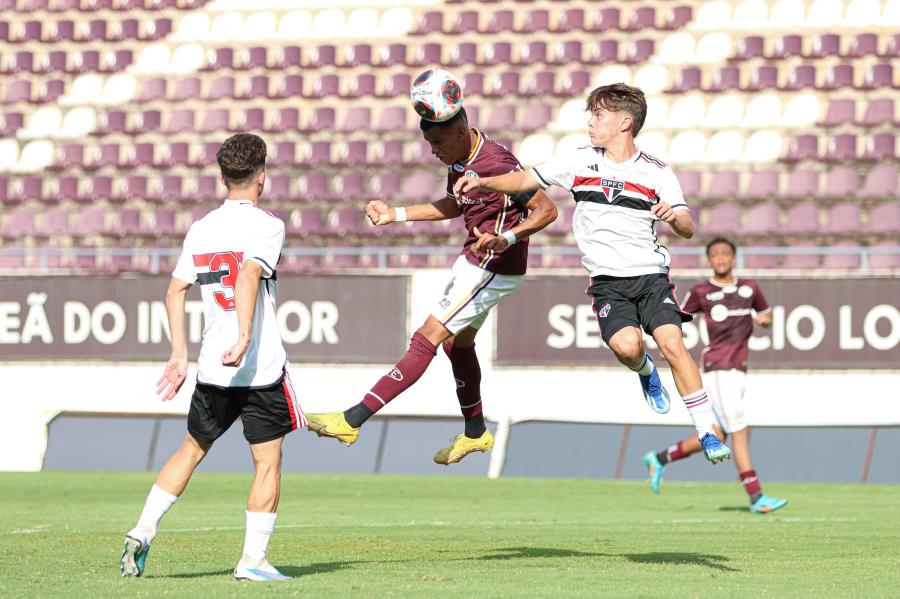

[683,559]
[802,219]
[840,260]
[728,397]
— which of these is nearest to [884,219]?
[802,219]

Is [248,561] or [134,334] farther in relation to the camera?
[134,334]

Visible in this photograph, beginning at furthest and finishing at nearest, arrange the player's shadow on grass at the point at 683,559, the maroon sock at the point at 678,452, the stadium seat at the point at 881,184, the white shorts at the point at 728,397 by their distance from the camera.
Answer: the stadium seat at the point at 881,184
the maroon sock at the point at 678,452
the white shorts at the point at 728,397
the player's shadow on grass at the point at 683,559

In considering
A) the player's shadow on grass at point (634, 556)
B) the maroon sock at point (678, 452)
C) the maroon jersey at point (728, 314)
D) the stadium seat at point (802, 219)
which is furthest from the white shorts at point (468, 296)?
the stadium seat at point (802, 219)

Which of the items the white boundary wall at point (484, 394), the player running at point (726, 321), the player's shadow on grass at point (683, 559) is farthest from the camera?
the white boundary wall at point (484, 394)

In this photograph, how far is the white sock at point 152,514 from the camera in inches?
287

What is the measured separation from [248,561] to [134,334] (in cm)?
1135

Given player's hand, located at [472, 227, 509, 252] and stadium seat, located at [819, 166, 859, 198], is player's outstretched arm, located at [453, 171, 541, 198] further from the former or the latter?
stadium seat, located at [819, 166, 859, 198]

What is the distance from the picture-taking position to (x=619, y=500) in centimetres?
1410

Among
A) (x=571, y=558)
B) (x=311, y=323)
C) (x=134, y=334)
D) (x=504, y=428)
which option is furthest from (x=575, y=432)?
(x=571, y=558)

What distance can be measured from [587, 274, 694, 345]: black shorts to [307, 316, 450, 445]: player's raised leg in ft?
3.27

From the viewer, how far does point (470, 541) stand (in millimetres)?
9836

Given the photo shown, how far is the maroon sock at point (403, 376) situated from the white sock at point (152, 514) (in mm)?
1433

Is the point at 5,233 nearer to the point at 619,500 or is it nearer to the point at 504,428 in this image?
the point at 504,428

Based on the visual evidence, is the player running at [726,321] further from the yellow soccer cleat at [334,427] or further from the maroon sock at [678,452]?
the yellow soccer cleat at [334,427]
